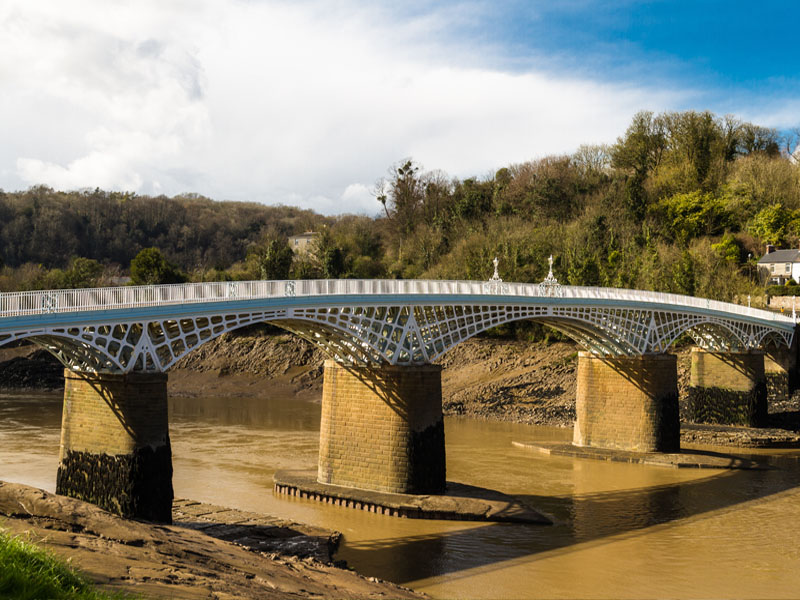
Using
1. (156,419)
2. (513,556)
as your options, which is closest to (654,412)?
(513,556)

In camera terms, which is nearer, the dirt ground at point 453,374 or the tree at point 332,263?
the dirt ground at point 453,374

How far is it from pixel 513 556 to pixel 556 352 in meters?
42.0

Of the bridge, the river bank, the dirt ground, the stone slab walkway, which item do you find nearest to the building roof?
the dirt ground

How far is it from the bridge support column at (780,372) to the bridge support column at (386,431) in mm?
35826

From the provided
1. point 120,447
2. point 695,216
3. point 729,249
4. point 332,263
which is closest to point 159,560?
point 120,447

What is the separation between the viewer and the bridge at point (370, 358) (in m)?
23.2

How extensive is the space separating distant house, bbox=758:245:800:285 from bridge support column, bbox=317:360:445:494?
171 feet

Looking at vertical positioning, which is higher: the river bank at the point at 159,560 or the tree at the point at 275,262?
the tree at the point at 275,262

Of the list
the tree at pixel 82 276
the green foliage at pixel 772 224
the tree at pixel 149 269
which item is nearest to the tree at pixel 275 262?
the tree at pixel 149 269

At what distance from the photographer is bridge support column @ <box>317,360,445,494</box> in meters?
31.1

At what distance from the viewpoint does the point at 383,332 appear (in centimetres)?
3231

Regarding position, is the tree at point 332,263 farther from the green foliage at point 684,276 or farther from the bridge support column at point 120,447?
the bridge support column at point 120,447

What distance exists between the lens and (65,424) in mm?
24453

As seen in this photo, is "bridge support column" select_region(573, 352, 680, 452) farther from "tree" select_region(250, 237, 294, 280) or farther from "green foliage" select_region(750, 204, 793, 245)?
"tree" select_region(250, 237, 294, 280)
